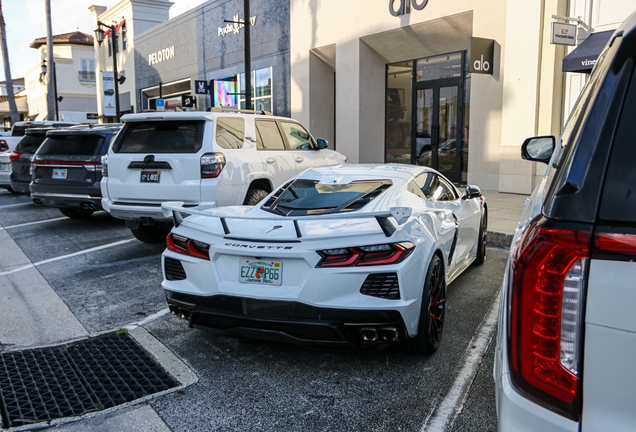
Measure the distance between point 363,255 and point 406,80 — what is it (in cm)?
1454

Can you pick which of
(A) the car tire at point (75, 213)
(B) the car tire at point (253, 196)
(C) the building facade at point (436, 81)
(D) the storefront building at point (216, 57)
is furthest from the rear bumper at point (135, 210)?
(D) the storefront building at point (216, 57)

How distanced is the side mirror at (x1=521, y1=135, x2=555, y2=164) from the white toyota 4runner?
4253mm

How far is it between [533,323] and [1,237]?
9593 millimetres

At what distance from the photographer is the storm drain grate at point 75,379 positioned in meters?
3.50

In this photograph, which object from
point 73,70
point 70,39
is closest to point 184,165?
point 73,70

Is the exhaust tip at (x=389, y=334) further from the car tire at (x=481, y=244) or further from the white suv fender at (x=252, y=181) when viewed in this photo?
the white suv fender at (x=252, y=181)

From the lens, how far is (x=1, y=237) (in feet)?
30.4

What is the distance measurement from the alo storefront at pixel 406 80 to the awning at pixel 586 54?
7.79 ft

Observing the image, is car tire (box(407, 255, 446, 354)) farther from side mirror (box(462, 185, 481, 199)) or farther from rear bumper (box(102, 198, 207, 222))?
rear bumper (box(102, 198, 207, 222))

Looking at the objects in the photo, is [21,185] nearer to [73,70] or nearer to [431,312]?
[431,312]

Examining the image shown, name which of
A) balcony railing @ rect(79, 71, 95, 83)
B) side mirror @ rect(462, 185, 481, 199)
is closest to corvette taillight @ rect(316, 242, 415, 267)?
side mirror @ rect(462, 185, 481, 199)

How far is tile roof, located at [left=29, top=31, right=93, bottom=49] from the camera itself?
189ft

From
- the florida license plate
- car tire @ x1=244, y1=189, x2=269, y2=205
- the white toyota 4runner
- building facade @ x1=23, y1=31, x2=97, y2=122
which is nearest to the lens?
the white toyota 4runner

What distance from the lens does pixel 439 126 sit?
1617cm
